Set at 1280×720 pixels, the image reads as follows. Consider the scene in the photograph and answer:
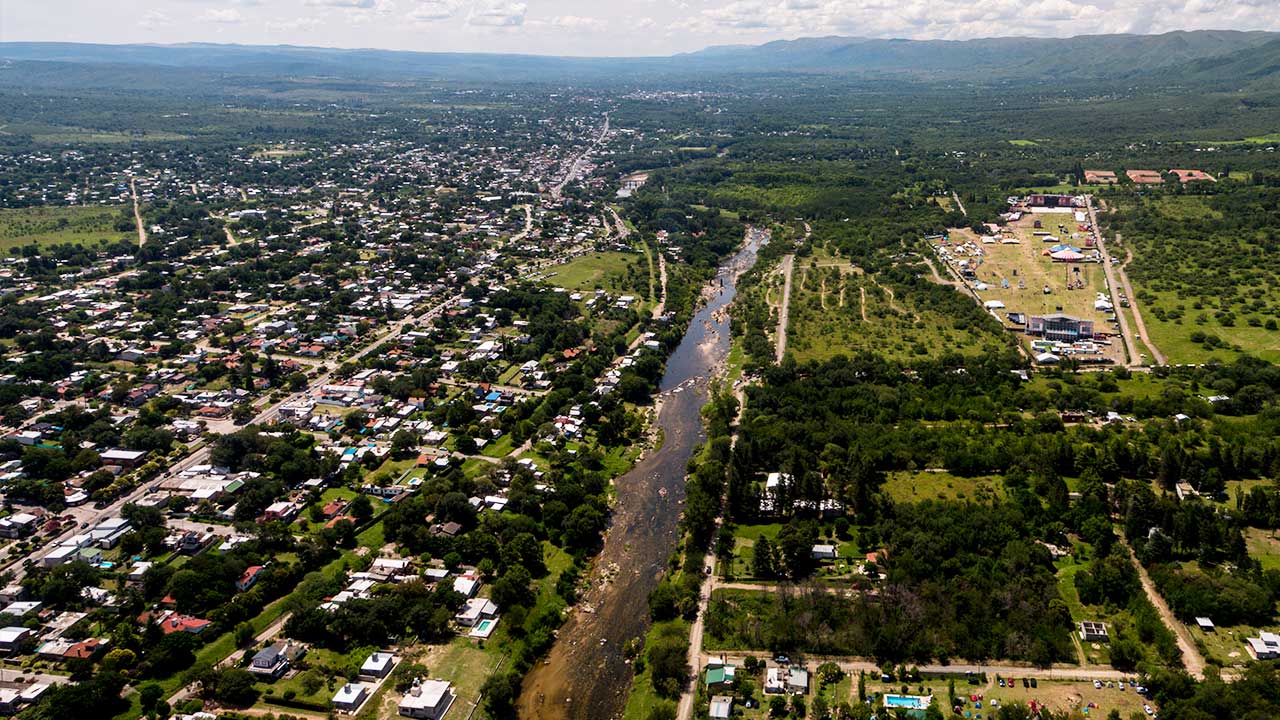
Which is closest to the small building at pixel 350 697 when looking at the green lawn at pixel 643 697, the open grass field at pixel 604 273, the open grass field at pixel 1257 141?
the green lawn at pixel 643 697

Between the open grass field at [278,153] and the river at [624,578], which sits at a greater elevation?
the open grass field at [278,153]

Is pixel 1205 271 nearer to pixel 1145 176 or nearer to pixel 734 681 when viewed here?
pixel 1145 176

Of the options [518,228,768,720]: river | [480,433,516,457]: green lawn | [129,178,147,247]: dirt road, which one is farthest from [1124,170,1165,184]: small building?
[129,178,147,247]: dirt road

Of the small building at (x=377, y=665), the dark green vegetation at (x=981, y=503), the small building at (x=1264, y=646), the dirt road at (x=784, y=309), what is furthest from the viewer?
the dirt road at (x=784, y=309)

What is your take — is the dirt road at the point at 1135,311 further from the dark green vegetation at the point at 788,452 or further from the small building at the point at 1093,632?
the small building at the point at 1093,632

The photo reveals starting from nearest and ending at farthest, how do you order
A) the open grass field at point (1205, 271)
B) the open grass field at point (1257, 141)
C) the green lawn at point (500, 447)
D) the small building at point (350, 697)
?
the small building at point (350, 697) < the green lawn at point (500, 447) < the open grass field at point (1205, 271) < the open grass field at point (1257, 141)

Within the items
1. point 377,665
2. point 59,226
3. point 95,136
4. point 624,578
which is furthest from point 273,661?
point 95,136

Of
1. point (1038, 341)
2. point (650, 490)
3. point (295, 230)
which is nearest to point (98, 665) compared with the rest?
point (650, 490)
